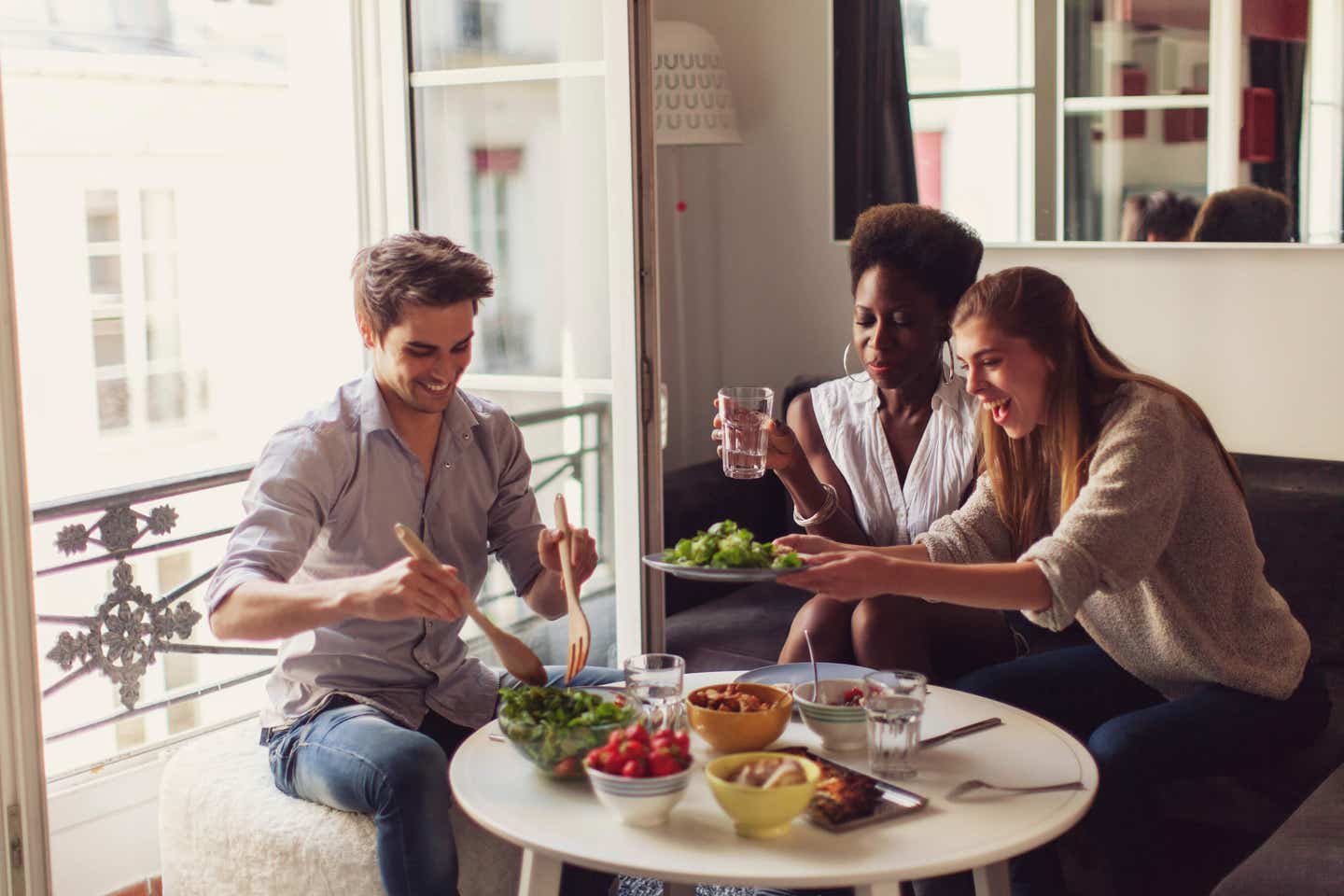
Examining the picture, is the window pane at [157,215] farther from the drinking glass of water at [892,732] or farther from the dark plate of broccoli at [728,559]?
the drinking glass of water at [892,732]

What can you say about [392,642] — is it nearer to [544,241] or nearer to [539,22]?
[544,241]

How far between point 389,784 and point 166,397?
6.97 ft

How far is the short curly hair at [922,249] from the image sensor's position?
2.64m

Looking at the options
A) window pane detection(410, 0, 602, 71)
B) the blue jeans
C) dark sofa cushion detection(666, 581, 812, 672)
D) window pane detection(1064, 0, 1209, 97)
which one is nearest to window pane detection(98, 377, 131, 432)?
window pane detection(410, 0, 602, 71)

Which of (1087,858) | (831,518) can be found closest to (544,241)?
(831,518)

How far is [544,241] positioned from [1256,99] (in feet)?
5.08

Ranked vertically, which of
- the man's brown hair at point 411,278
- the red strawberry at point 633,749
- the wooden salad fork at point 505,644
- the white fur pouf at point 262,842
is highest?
the man's brown hair at point 411,278

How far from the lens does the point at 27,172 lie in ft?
10.9

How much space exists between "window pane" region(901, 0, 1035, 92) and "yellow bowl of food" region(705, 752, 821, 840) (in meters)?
2.27

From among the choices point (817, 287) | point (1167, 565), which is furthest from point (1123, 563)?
point (817, 287)

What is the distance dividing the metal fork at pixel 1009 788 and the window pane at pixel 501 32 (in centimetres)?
171

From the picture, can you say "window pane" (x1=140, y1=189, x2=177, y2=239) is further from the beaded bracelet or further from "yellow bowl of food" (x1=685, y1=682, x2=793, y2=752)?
"yellow bowl of food" (x1=685, y1=682, x2=793, y2=752)

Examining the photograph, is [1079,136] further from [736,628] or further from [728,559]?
[728,559]

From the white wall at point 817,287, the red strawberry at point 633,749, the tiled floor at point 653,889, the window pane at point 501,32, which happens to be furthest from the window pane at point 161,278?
the red strawberry at point 633,749
